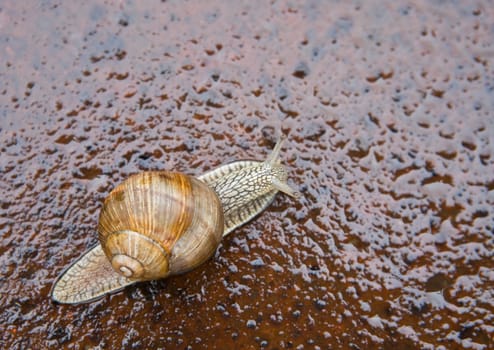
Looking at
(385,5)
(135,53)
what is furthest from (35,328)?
(385,5)

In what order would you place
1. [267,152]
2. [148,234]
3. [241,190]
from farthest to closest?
1. [267,152]
2. [241,190]
3. [148,234]

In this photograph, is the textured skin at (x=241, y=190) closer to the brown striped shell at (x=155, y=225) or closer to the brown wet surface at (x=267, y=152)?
the brown wet surface at (x=267, y=152)

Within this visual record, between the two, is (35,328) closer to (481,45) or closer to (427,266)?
(427,266)

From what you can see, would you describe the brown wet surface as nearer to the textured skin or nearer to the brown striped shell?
the textured skin

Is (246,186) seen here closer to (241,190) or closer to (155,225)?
(241,190)

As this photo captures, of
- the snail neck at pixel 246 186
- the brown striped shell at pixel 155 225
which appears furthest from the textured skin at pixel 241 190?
the brown striped shell at pixel 155 225

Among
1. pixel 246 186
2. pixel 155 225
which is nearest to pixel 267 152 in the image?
pixel 246 186

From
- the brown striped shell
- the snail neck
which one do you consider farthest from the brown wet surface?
the brown striped shell
